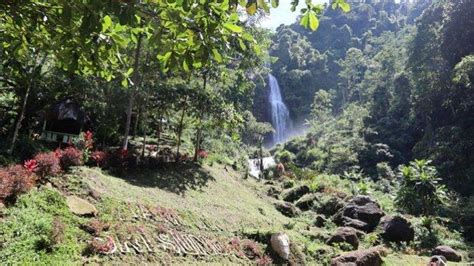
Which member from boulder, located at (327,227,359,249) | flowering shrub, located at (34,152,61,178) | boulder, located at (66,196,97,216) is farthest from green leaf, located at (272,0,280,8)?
boulder, located at (327,227,359,249)

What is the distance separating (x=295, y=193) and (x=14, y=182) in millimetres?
15043

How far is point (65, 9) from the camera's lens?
2.55 meters

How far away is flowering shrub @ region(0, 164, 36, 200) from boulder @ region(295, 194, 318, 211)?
44.4 feet

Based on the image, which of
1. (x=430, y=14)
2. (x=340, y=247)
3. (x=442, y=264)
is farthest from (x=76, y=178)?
(x=430, y=14)

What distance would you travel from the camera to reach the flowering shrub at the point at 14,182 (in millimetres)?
6461

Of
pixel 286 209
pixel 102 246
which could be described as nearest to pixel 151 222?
pixel 102 246

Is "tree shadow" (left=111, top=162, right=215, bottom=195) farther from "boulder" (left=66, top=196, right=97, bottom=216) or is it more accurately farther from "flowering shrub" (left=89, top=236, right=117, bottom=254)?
"flowering shrub" (left=89, top=236, right=117, bottom=254)

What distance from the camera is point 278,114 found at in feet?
183

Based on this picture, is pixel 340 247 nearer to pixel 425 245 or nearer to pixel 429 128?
pixel 425 245

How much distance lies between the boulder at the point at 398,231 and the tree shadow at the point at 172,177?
675cm

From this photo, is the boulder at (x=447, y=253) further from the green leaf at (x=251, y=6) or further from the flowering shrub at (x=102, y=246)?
the green leaf at (x=251, y=6)

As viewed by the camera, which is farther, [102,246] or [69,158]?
[69,158]

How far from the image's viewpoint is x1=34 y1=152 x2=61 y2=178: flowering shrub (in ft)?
25.9

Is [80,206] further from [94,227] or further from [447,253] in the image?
[447,253]
